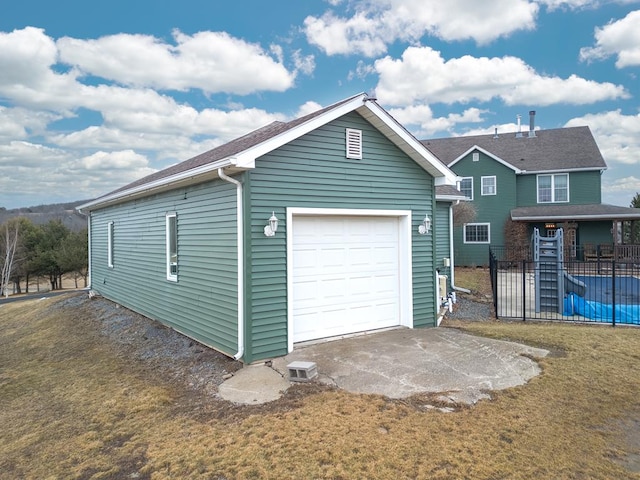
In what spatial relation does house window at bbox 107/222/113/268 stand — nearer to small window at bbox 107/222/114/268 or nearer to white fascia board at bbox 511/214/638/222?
small window at bbox 107/222/114/268

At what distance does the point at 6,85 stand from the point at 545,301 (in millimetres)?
20902

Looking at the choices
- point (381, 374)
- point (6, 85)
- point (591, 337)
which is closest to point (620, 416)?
point (381, 374)

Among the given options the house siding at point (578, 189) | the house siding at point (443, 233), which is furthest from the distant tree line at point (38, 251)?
the house siding at point (578, 189)

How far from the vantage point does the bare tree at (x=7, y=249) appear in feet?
124

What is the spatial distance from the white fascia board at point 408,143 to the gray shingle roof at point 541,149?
13.8 m

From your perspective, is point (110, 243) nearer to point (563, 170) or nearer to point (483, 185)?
point (483, 185)

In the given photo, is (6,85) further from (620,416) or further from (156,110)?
(620,416)

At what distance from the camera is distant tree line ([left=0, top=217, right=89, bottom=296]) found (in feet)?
123

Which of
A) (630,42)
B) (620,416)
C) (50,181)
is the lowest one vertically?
(620,416)

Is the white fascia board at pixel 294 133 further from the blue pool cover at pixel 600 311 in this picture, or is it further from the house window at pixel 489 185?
the house window at pixel 489 185

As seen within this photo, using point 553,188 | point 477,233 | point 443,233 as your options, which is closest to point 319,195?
point 443,233

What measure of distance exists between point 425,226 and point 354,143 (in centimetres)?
237

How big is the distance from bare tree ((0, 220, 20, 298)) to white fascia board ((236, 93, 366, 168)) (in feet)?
137

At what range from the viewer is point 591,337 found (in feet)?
24.5
